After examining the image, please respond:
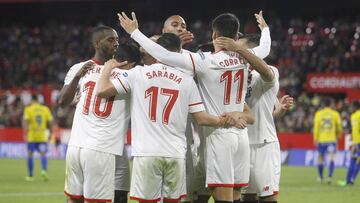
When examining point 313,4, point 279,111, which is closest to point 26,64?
point 313,4

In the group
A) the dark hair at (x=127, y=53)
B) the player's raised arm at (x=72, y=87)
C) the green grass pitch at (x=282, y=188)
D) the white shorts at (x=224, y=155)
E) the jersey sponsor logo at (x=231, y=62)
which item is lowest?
the green grass pitch at (x=282, y=188)

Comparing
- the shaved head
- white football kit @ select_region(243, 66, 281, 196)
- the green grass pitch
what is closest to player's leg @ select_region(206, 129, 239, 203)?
white football kit @ select_region(243, 66, 281, 196)

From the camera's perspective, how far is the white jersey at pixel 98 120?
26.8ft

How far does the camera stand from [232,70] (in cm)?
805

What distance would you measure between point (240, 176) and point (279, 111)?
5.19 feet

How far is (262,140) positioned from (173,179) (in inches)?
63.3

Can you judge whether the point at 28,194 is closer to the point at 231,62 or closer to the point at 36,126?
the point at 36,126

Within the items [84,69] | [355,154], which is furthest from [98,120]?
[355,154]

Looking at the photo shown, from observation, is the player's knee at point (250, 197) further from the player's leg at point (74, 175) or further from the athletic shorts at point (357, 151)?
the athletic shorts at point (357, 151)

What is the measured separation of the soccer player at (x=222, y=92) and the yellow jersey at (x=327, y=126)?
505 inches

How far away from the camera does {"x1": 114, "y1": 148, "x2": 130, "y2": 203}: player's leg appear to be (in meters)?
9.01

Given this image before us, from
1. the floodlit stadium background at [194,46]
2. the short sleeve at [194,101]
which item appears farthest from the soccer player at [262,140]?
the floodlit stadium background at [194,46]

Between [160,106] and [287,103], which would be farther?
[287,103]

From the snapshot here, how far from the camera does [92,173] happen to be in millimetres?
8117
